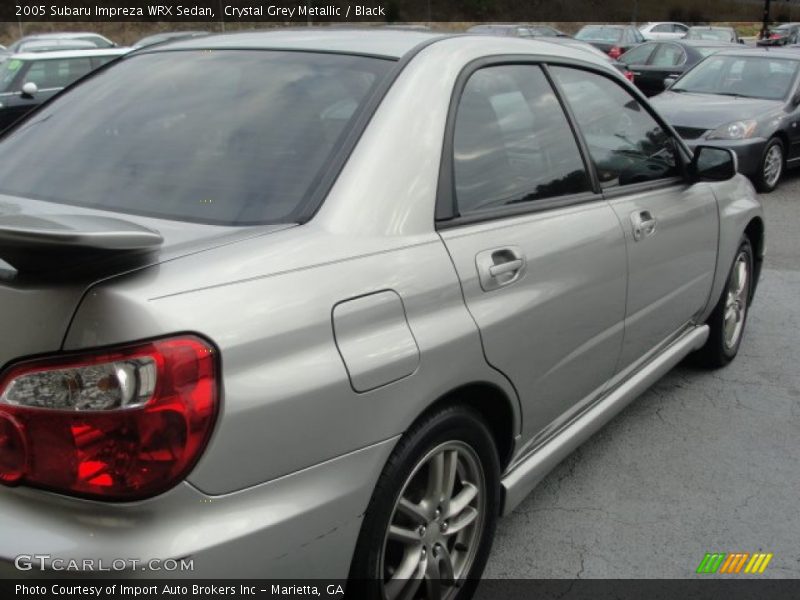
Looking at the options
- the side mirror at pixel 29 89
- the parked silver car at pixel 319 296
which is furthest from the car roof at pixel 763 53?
the side mirror at pixel 29 89

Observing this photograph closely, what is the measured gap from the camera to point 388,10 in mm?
42844

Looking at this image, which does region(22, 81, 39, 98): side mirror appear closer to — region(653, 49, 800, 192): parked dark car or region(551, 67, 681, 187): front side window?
region(653, 49, 800, 192): parked dark car

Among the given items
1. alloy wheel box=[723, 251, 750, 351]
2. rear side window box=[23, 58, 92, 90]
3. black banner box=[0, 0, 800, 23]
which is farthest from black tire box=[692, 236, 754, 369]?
black banner box=[0, 0, 800, 23]

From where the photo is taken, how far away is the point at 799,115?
10234 millimetres

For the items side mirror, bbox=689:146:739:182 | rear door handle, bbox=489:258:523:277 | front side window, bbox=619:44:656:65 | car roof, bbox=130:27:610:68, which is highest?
car roof, bbox=130:27:610:68

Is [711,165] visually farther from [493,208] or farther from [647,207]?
Result: [493,208]

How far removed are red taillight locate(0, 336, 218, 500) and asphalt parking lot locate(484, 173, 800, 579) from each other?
5.18 feet

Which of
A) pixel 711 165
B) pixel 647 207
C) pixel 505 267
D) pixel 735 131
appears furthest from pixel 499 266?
pixel 735 131

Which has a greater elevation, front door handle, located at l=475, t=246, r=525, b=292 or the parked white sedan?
front door handle, located at l=475, t=246, r=525, b=292

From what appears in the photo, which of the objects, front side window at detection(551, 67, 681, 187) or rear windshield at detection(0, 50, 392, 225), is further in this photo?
front side window at detection(551, 67, 681, 187)

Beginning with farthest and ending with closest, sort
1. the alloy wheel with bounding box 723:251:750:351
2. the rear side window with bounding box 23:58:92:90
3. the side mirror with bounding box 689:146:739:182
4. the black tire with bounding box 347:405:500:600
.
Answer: the rear side window with bounding box 23:58:92:90
the alloy wheel with bounding box 723:251:750:351
the side mirror with bounding box 689:146:739:182
the black tire with bounding box 347:405:500:600

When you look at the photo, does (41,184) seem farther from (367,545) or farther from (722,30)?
(722,30)

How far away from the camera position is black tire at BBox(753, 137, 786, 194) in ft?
32.1

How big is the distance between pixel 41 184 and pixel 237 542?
1289 mm
